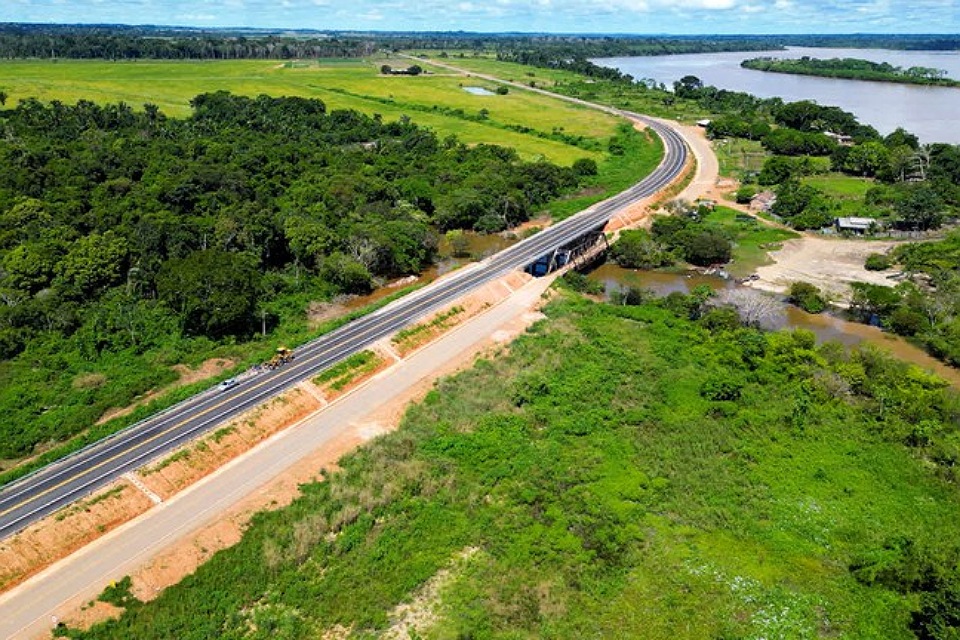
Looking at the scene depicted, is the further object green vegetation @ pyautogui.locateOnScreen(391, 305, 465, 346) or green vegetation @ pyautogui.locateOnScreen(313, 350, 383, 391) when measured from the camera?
green vegetation @ pyautogui.locateOnScreen(391, 305, 465, 346)

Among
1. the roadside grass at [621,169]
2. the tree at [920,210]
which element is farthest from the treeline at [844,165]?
Answer: the roadside grass at [621,169]

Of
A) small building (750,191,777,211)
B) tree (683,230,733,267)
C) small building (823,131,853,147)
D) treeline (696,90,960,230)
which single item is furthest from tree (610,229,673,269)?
small building (823,131,853,147)

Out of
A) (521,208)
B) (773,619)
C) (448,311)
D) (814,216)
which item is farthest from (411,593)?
(814,216)

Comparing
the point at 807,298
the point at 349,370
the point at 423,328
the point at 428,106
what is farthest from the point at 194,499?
the point at 428,106

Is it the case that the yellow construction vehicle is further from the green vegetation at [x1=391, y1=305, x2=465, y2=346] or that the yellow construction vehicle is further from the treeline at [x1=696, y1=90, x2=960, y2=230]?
the treeline at [x1=696, y1=90, x2=960, y2=230]

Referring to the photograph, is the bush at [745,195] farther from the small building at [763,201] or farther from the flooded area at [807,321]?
the flooded area at [807,321]

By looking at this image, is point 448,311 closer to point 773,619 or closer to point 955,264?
point 773,619

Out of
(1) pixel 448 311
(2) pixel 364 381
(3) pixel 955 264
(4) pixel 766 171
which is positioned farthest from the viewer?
(4) pixel 766 171
